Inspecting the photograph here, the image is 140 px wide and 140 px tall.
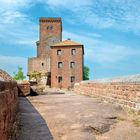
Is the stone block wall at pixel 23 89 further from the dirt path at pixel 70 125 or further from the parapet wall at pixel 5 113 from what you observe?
the parapet wall at pixel 5 113

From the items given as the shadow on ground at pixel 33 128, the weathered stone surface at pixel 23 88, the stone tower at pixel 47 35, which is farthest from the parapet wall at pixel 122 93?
the stone tower at pixel 47 35

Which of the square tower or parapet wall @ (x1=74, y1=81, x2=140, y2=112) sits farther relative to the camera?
the square tower

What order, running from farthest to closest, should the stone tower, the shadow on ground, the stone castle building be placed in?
the stone tower → the stone castle building → the shadow on ground

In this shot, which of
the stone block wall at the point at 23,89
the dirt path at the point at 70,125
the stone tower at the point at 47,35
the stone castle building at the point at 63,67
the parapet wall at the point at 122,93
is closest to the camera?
the dirt path at the point at 70,125

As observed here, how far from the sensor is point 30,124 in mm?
7730

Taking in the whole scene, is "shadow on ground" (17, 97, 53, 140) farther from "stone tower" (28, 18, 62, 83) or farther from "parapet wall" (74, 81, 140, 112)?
"stone tower" (28, 18, 62, 83)

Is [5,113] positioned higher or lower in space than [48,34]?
lower

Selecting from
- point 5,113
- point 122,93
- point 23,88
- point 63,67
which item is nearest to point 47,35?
point 63,67

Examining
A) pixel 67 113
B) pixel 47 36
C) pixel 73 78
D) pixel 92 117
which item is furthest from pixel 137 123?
pixel 47 36

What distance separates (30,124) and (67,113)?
6.18 feet

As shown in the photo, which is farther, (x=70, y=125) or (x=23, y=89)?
(x=23, y=89)

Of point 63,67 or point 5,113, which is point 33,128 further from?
point 63,67

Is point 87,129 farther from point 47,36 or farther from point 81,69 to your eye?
point 47,36

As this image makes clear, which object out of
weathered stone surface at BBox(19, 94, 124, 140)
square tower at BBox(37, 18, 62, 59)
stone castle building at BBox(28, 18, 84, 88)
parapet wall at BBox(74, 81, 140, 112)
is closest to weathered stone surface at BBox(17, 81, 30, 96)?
parapet wall at BBox(74, 81, 140, 112)
